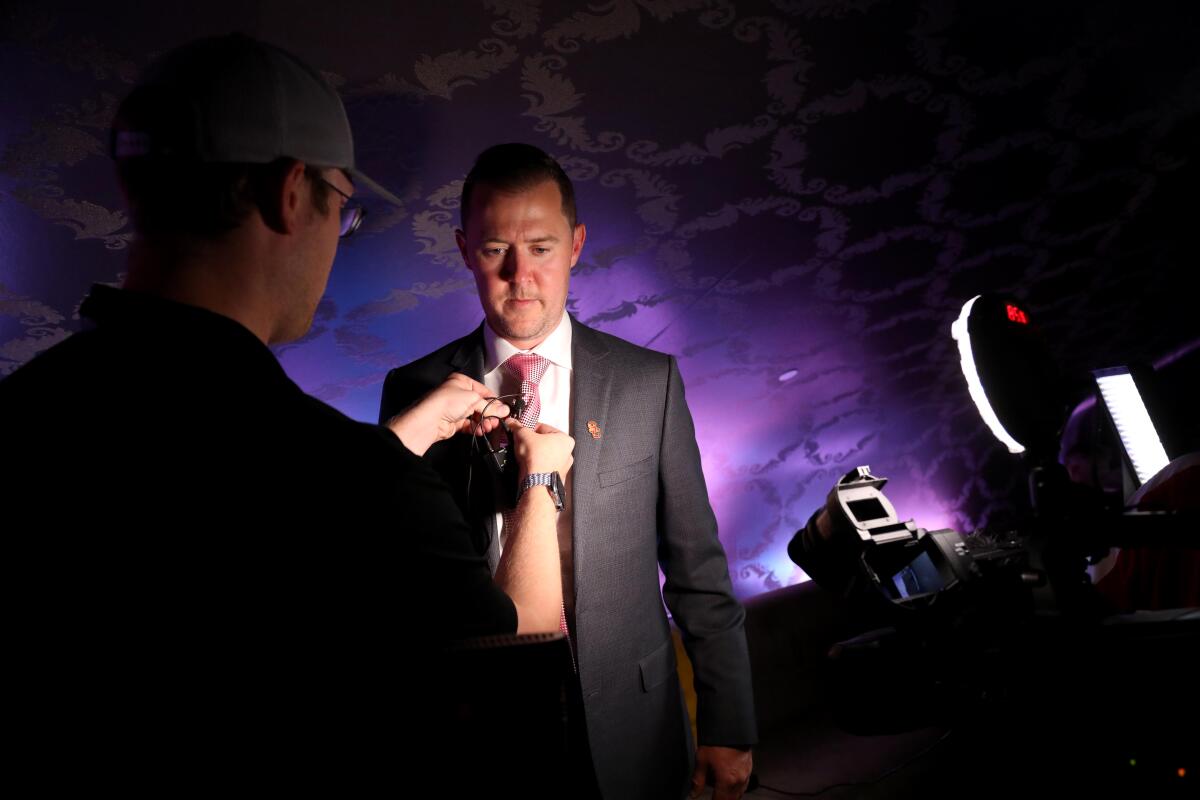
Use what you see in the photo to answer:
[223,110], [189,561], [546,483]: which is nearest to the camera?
[189,561]

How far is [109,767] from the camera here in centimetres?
62

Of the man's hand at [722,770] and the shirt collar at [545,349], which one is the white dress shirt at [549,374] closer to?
the shirt collar at [545,349]

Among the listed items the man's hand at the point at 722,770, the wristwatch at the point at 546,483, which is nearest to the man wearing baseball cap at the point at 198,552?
the wristwatch at the point at 546,483

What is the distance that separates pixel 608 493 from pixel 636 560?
0.56ft

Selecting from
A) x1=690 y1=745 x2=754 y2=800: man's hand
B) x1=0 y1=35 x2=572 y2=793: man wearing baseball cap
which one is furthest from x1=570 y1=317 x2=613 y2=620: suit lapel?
x1=0 y1=35 x2=572 y2=793: man wearing baseball cap

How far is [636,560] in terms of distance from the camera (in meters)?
1.65

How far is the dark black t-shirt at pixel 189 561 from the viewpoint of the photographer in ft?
2.04

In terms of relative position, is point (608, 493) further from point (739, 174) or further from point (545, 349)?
point (739, 174)

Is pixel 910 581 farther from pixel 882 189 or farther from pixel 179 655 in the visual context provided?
pixel 882 189

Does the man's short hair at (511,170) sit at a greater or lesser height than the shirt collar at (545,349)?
greater

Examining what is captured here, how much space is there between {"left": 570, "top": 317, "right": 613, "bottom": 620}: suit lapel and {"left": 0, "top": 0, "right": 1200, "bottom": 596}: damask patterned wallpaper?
893 millimetres

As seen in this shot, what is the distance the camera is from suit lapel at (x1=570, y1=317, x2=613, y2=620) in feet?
5.15

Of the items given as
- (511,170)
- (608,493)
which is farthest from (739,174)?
(608,493)

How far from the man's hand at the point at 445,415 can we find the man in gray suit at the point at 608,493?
0.07 meters
